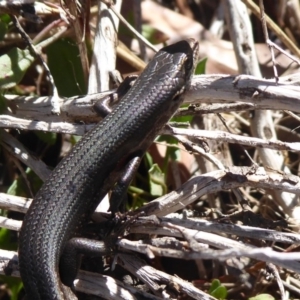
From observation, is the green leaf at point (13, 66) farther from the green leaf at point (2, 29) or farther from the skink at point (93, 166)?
the skink at point (93, 166)

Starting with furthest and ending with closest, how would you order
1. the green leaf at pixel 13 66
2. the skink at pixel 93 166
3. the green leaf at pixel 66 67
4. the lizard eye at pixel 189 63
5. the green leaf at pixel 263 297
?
the green leaf at pixel 66 67 → the green leaf at pixel 13 66 → the lizard eye at pixel 189 63 → the green leaf at pixel 263 297 → the skink at pixel 93 166

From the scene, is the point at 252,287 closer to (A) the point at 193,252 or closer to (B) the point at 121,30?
(A) the point at 193,252

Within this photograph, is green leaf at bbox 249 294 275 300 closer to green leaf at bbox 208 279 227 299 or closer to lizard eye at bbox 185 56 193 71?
green leaf at bbox 208 279 227 299

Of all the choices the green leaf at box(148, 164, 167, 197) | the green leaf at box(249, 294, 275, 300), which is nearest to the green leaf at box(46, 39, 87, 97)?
the green leaf at box(148, 164, 167, 197)


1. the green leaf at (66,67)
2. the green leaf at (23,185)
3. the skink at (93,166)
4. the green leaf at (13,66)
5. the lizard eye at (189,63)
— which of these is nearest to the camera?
the skink at (93,166)

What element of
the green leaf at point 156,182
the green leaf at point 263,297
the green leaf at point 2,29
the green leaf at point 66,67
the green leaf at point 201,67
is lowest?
the green leaf at point 263,297

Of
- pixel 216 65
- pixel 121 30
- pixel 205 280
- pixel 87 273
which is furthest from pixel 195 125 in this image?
pixel 87 273

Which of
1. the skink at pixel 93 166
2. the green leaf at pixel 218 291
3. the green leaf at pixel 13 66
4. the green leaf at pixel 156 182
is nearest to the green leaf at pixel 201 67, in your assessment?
the skink at pixel 93 166
